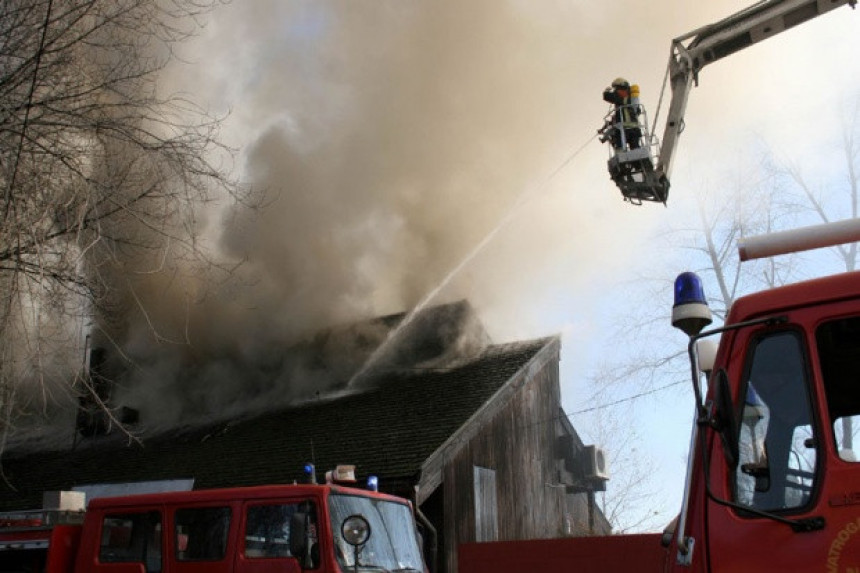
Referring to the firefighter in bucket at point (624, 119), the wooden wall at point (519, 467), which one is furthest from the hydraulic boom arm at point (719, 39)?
the wooden wall at point (519, 467)

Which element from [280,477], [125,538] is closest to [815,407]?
[125,538]

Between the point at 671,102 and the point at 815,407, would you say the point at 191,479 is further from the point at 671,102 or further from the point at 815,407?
the point at 815,407

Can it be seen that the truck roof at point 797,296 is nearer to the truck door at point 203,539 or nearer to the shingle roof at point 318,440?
the truck door at point 203,539

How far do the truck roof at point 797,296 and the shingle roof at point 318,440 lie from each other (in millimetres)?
8192

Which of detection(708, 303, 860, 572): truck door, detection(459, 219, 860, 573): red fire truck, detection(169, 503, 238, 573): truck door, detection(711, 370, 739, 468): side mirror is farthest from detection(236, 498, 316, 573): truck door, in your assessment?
detection(711, 370, 739, 468): side mirror

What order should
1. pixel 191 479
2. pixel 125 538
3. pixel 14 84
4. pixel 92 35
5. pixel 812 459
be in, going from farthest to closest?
pixel 191 479 < pixel 92 35 < pixel 14 84 < pixel 125 538 < pixel 812 459

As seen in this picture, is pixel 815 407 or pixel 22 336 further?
pixel 22 336

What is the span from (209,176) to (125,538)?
3217 millimetres

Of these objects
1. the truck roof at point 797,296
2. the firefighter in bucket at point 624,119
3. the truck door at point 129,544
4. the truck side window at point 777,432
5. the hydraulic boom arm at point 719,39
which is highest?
the hydraulic boom arm at point 719,39

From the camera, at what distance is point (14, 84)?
6.44 metres

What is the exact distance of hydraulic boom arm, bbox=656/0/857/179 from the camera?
879cm

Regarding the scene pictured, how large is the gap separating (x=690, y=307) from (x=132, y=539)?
176 inches

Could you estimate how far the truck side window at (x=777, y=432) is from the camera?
2.70 metres

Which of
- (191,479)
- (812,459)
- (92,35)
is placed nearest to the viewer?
(812,459)
